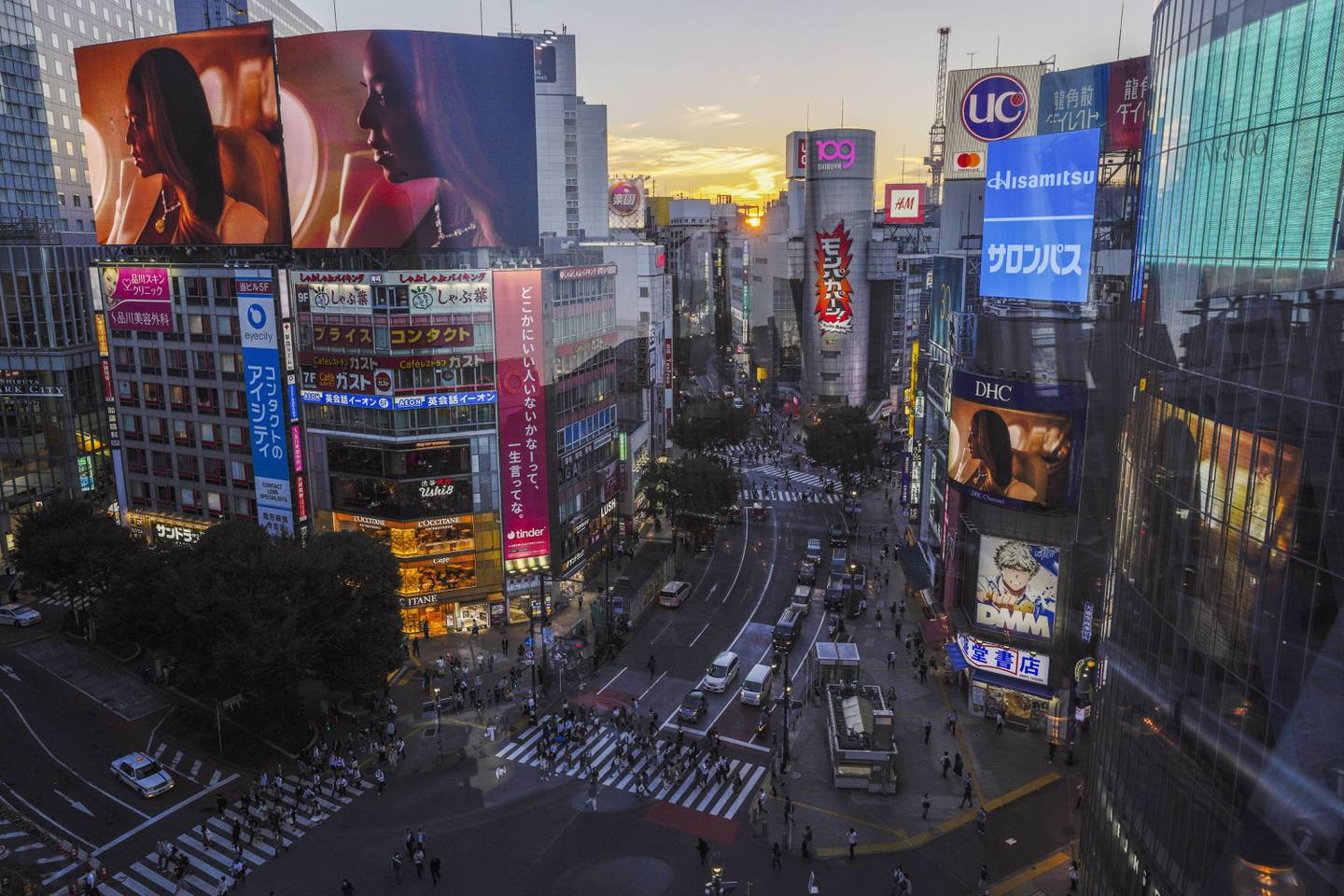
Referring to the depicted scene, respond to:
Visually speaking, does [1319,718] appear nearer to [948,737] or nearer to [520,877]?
[520,877]

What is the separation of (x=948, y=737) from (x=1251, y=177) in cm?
3244

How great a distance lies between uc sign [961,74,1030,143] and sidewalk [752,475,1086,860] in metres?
34.9

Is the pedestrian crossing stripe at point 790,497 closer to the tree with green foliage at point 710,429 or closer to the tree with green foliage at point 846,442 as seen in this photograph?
the tree with green foliage at point 846,442

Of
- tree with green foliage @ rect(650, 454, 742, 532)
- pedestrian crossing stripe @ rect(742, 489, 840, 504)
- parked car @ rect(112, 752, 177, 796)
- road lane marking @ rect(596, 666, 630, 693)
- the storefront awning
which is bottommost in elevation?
road lane marking @ rect(596, 666, 630, 693)

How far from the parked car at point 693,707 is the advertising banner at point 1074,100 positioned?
116 ft

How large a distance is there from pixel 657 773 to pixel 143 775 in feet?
74.5

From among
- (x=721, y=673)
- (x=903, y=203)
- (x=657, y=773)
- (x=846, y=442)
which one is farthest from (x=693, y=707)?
(x=903, y=203)

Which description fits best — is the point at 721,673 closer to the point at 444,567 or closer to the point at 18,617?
the point at 444,567

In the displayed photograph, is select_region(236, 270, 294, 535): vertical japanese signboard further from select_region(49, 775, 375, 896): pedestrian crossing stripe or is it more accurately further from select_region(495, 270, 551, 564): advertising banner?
select_region(49, 775, 375, 896): pedestrian crossing stripe

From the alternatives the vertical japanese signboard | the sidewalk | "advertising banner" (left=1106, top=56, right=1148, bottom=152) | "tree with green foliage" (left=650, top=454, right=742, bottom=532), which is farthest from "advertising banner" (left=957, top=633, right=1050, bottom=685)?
the vertical japanese signboard

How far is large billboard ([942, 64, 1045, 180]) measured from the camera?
190ft

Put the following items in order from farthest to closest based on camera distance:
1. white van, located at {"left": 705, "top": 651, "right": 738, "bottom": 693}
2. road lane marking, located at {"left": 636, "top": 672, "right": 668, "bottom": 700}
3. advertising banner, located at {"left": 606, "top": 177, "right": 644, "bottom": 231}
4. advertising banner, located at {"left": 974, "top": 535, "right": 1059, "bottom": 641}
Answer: advertising banner, located at {"left": 606, "top": 177, "right": 644, "bottom": 231}, road lane marking, located at {"left": 636, "top": 672, "right": 668, "bottom": 700}, white van, located at {"left": 705, "top": 651, "right": 738, "bottom": 693}, advertising banner, located at {"left": 974, "top": 535, "right": 1059, "bottom": 641}

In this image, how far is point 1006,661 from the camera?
44188mm

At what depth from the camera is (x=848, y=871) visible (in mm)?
33094
